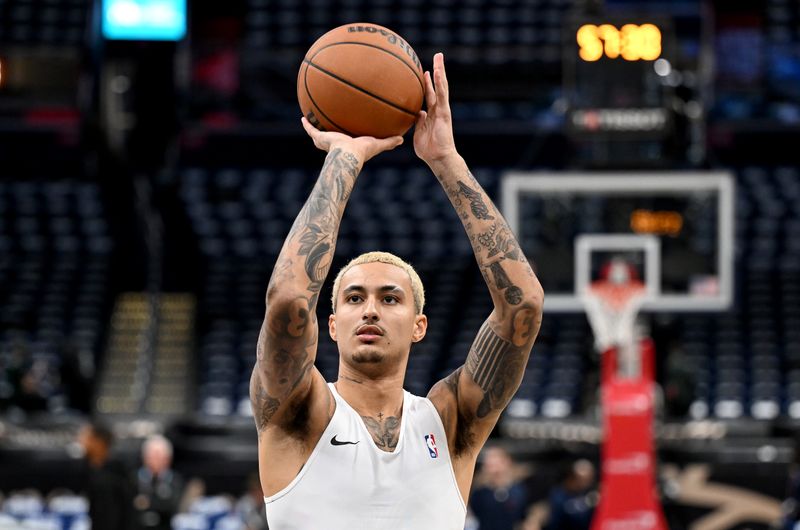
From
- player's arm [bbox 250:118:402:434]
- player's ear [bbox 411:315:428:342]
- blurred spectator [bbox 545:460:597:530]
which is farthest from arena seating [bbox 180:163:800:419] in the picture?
player's arm [bbox 250:118:402:434]

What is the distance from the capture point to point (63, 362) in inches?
690

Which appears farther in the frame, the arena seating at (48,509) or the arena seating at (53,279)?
the arena seating at (53,279)

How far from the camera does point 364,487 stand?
10.4 ft

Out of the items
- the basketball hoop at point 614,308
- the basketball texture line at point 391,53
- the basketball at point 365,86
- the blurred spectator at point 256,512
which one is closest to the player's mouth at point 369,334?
the basketball at point 365,86

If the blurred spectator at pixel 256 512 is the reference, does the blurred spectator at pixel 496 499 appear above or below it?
above

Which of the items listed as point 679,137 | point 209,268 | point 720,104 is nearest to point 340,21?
point 209,268

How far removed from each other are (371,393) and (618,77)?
8.29 meters

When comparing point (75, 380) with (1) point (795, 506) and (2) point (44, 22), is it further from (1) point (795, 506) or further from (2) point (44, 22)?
(1) point (795, 506)

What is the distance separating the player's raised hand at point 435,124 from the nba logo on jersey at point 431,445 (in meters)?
0.68

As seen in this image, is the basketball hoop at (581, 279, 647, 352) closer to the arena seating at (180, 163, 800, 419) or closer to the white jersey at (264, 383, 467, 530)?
the arena seating at (180, 163, 800, 419)

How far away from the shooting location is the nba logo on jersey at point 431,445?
3.33m

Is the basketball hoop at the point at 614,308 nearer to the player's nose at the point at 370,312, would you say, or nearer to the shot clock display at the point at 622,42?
the shot clock display at the point at 622,42

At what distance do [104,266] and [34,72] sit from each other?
9.89 feet

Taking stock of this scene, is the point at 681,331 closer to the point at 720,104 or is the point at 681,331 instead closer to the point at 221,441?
the point at 720,104
